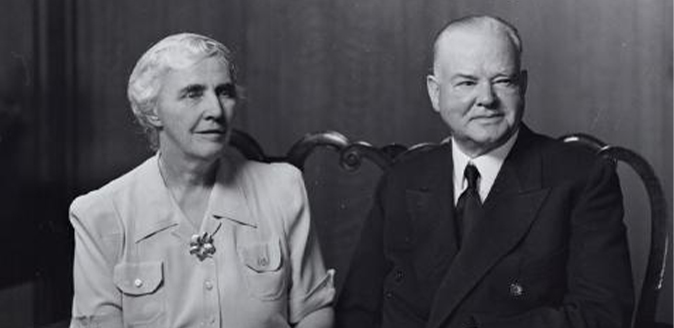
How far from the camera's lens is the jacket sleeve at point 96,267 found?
2.05m

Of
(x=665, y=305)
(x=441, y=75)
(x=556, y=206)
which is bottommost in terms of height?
(x=665, y=305)

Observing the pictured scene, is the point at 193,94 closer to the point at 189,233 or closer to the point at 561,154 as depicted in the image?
the point at 189,233

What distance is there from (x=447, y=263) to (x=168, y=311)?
586mm

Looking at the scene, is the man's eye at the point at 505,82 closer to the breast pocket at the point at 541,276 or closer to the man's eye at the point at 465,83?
the man's eye at the point at 465,83

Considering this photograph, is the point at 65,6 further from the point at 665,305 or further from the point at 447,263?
the point at 665,305

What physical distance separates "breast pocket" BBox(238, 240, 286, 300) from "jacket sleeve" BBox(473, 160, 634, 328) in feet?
1.44

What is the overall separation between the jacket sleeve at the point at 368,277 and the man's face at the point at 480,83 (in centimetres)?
29

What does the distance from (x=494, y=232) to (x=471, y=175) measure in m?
0.13

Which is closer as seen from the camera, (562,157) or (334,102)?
(562,157)

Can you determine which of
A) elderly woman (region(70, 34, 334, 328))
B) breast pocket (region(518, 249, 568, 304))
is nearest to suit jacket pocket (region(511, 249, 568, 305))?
breast pocket (region(518, 249, 568, 304))

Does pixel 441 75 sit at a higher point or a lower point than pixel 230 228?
higher

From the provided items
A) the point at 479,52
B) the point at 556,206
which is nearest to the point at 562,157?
the point at 556,206

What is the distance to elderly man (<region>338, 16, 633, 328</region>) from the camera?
1.86 metres

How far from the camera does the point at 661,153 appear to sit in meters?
2.69
